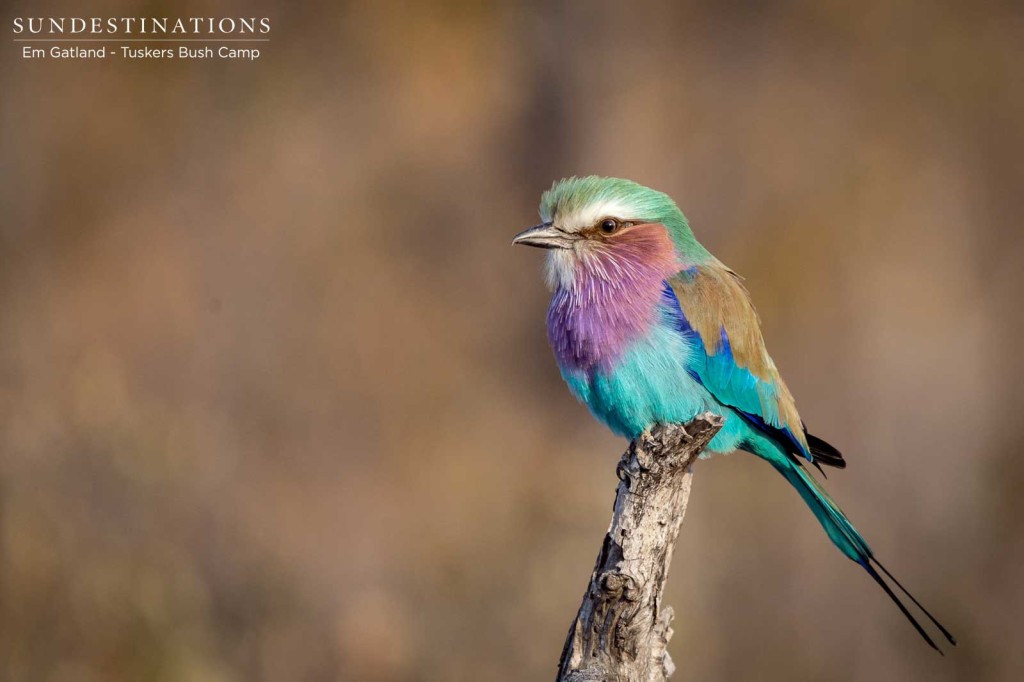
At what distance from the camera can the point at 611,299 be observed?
3.85m

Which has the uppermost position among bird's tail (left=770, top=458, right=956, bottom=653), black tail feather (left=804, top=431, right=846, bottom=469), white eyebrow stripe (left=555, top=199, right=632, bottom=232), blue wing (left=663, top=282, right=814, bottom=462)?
white eyebrow stripe (left=555, top=199, right=632, bottom=232)

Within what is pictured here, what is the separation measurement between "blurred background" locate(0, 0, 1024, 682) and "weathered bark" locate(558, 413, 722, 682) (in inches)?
118

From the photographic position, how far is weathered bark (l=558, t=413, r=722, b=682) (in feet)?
10.2

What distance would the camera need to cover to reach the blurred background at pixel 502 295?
21.6 feet

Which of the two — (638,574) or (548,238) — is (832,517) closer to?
(638,574)

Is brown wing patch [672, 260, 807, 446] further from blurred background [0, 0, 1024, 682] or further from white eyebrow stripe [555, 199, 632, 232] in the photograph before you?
blurred background [0, 0, 1024, 682]

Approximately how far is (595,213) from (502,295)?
393 cm

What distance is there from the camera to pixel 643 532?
3207 mm

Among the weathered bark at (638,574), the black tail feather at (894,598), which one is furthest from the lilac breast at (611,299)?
the black tail feather at (894,598)

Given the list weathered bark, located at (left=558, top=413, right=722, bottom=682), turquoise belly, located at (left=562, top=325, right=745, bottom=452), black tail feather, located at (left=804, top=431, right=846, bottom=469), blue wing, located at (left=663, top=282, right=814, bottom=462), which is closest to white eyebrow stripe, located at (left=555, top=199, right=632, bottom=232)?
blue wing, located at (left=663, top=282, right=814, bottom=462)

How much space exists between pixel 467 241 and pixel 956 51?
312 cm

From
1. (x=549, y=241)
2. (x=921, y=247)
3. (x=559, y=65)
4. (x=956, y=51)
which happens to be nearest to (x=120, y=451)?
(x=549, y=241)

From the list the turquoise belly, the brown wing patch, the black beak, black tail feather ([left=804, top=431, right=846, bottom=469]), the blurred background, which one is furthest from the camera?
the blurred background

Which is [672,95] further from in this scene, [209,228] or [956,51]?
[209,228]
